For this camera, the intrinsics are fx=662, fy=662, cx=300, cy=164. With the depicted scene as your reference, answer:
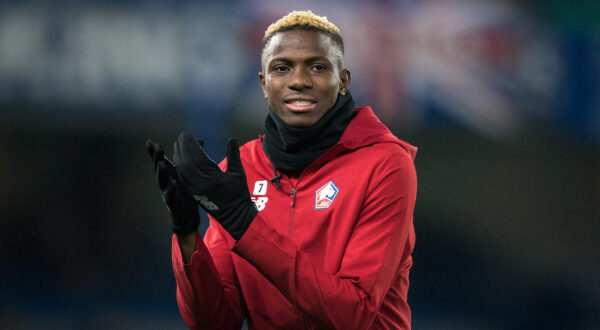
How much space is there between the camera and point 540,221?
3.76 metres

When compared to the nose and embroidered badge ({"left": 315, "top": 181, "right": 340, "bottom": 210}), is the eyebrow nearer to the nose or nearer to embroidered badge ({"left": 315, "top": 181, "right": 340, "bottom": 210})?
the nose

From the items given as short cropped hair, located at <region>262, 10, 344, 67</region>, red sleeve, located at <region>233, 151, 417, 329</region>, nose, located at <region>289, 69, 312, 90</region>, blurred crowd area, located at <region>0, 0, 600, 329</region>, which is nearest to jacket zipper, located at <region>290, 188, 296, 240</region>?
red sleeve, located at <region>233, 151, 417, 329</region>

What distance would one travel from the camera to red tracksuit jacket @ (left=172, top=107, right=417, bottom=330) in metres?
1.40

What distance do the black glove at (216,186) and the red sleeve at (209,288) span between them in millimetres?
200

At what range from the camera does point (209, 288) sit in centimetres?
157

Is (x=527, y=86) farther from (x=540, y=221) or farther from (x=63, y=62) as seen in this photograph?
(x=63, y=62)

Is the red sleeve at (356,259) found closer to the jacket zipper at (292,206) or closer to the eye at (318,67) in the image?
the jacket zipper at (292,206)

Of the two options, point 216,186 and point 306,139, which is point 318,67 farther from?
point 216,186

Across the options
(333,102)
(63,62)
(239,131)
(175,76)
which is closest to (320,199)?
(333,102)

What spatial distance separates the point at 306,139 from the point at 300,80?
0.15m

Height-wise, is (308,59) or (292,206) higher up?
(308,59)

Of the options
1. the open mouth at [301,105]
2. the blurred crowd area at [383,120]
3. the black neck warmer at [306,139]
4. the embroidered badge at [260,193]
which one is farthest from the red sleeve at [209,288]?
the blurred crowd area at [383,120]

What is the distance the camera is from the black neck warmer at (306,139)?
1.64 metres

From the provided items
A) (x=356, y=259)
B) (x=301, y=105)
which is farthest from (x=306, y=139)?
(x=356, y=259)
